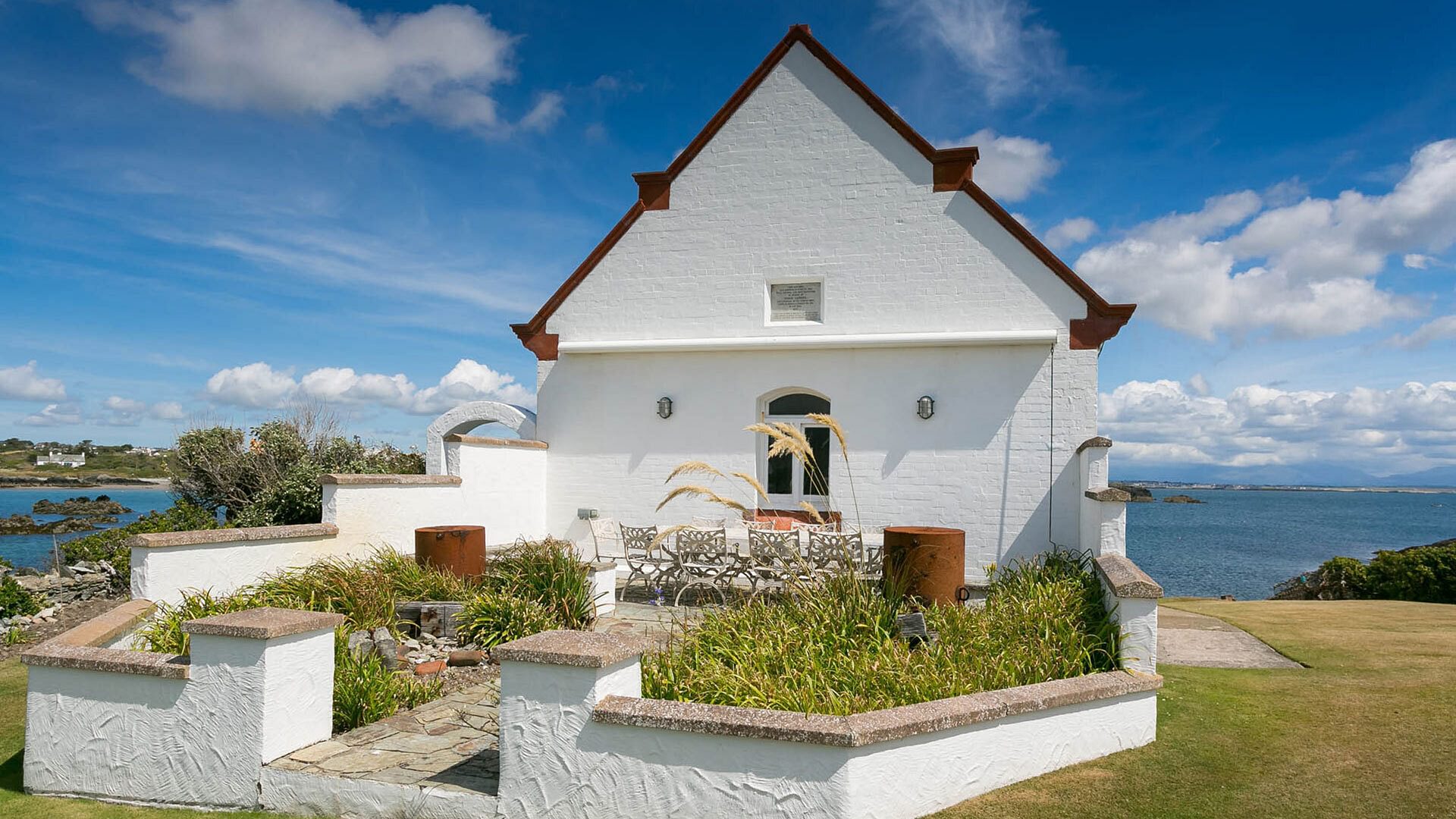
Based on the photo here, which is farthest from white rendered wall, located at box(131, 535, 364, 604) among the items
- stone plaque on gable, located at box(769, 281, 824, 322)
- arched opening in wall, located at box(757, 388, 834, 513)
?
stone plaque on gable, located at box(769, 281, 824, 322)

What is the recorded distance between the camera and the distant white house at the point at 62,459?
50062 mm

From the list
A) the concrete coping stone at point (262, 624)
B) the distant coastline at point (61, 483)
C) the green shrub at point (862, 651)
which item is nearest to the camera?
the concrete coping stone at point (262, 624)

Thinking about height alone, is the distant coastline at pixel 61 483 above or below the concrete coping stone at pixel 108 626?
below

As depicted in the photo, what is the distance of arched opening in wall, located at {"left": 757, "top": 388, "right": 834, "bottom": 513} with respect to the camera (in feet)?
40.1

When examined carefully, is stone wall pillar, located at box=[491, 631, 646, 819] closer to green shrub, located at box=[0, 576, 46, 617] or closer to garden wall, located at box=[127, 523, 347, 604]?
garden wall, located at box=[127, 523, 347, 604]

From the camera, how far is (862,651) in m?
6.04

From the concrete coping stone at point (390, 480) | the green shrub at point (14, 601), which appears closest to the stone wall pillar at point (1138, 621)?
the concrete coping stone at point (390, 480)

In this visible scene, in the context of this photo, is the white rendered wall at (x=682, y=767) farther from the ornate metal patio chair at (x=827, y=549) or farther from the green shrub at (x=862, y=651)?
the ornate metal patio chair at (x=827, y=549)

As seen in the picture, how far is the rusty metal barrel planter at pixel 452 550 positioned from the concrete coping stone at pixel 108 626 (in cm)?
224

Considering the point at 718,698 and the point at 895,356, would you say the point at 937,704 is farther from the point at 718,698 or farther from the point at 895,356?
the point at 895,356

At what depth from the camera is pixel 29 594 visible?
34.4 ft

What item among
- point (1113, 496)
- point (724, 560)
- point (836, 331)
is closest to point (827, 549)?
point (724, 560)

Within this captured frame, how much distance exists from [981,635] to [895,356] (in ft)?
19.3

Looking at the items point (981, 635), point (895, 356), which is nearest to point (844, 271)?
point (895, 356)
